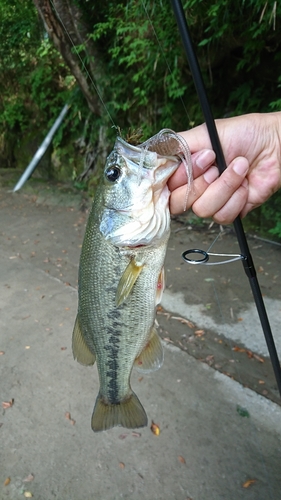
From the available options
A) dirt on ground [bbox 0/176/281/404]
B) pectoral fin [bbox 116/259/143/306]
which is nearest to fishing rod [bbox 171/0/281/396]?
dirt on ground [bbox 0/176/281/404]

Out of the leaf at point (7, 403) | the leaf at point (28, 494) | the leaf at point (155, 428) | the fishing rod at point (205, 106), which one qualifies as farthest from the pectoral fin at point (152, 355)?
the leaf at point (7, 403)

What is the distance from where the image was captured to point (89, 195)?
7855 mm

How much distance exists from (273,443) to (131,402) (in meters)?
1.31

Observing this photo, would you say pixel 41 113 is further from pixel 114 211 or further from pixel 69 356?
pixel 114 211

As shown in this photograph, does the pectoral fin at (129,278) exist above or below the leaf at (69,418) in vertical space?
above

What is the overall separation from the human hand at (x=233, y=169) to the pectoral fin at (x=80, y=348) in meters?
0.68

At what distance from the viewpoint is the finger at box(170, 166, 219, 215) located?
163cm

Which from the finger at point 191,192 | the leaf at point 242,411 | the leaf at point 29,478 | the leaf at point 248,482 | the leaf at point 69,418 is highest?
the finger at point 191,192

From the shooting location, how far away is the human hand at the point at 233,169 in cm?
156

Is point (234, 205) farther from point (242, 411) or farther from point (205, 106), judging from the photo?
point (242, 411)

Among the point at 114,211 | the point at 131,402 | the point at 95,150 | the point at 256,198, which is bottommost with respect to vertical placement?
the point at 95,150

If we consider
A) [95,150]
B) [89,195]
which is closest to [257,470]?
[89,195]

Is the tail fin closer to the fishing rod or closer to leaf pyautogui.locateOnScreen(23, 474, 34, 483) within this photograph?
the fishing rod

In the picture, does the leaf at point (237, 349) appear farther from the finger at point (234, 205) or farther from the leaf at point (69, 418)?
the finger at point (234, 205)
